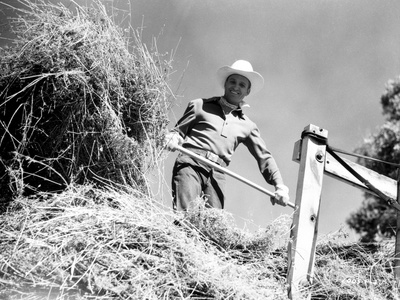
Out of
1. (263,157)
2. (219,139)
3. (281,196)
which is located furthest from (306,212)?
(219,139)

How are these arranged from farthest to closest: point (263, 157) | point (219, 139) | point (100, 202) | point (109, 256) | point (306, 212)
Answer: point (263, 157), point (219, 139), point (306, 212), point (100, 202), point (109, 256)

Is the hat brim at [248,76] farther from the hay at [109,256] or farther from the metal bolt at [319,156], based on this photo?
the hay at [109,256]

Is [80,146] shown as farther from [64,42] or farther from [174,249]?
[174,249]

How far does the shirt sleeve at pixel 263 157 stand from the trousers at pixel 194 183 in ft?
1.31

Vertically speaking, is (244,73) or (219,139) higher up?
(244,73)

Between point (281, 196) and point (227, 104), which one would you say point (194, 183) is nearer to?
point (281, 196)

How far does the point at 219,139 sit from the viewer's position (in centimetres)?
391

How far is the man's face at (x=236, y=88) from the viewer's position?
416 cm

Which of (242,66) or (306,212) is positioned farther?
(242,66)

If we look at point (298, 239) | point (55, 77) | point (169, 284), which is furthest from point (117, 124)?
point (298, 239)

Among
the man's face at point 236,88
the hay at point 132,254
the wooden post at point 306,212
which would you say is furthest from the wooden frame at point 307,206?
the man's face at point 236,88

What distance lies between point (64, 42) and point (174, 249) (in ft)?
4.59

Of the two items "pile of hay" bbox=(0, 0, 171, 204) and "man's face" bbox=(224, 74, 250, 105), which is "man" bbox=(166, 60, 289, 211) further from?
"pile of hay" bbox=(0, 0, 171, 204)

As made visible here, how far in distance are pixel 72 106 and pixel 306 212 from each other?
178 cm
